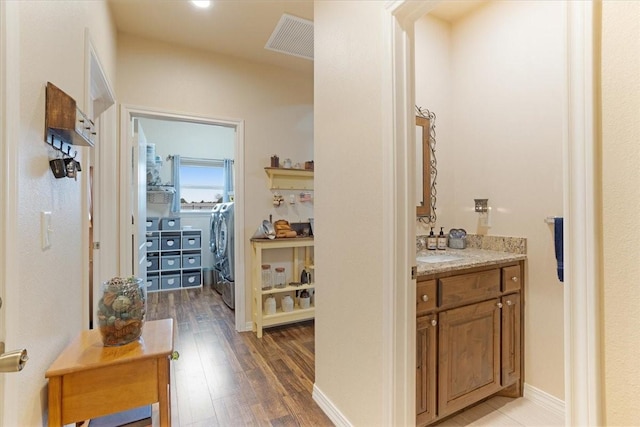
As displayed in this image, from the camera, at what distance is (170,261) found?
4.83 metres

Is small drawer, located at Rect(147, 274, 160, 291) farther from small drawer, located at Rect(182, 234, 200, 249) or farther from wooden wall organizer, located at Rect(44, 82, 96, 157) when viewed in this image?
wooden wall organizer, located at Rect(44, 82, 96, 157)

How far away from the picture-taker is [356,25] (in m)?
1.56

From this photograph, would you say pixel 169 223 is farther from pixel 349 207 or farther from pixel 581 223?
pixel 581 223

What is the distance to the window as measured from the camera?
17.4 feet

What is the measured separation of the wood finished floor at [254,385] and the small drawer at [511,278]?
2.44 ft

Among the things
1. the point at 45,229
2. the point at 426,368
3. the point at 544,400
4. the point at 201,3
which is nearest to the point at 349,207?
the point at 426,368

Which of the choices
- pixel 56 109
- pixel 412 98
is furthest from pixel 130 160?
pixel 412 98

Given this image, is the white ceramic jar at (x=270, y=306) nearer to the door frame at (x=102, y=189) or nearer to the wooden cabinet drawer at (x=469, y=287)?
the door frame at (x=102, y=189)

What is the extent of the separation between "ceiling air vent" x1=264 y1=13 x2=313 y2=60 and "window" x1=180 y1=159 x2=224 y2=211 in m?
3.08

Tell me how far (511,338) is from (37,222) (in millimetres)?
2458

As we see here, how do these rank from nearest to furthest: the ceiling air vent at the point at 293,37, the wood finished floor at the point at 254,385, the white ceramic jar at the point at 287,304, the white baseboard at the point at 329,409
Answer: the white baseboard at the point at 329,409, the wood finished floor at the point at 254,385, the ceiling air vent at the point at 293,37, the white ceramic jar at the point at 287,304

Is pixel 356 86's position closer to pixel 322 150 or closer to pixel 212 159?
pixel 322 150

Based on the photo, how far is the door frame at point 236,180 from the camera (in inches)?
103

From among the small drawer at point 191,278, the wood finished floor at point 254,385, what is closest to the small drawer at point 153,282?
the small drawer at point 191,278
